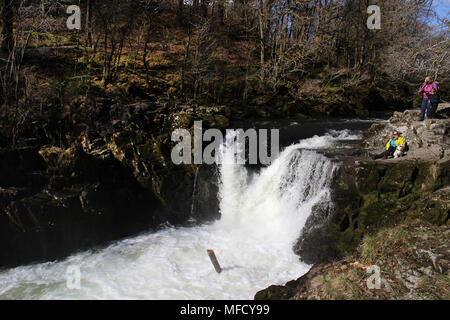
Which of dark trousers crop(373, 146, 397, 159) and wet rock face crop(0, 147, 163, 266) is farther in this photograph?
wet rock face crop(0, 147, 163, 266)

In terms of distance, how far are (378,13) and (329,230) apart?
56.9 feet

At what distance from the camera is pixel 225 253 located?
7746 mm

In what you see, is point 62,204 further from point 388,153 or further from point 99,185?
point 388,153

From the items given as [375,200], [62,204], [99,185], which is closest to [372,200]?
[375,200]

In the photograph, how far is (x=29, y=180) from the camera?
8.50m

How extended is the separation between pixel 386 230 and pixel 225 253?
3925 millimetres

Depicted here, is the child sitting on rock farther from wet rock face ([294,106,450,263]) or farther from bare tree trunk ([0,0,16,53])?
bare tree trunk ([0,0,16,53])

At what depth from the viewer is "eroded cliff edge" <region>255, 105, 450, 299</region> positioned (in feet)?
15.7

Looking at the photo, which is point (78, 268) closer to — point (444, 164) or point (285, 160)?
point (285, 160)

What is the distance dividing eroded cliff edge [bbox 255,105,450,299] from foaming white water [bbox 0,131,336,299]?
657mm

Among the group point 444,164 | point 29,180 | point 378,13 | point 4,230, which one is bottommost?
point 4,230

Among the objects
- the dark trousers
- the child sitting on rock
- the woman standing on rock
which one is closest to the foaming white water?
the dark trousers

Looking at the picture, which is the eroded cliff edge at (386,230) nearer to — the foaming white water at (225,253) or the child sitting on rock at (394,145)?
the child sitting on rock at (394,145)
